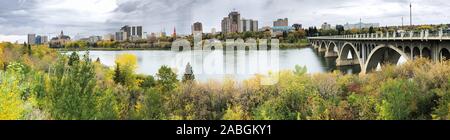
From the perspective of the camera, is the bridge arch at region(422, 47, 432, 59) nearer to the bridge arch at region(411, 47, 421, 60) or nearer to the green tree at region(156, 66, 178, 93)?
the bridge arch at region(411, 47, 421, 60)

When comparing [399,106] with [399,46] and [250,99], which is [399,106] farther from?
[399,46]

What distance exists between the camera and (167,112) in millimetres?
11859

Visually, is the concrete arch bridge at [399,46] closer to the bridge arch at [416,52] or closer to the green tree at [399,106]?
the bridge arch at [416,52]

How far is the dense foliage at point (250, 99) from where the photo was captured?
8.15 m

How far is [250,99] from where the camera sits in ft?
41.1

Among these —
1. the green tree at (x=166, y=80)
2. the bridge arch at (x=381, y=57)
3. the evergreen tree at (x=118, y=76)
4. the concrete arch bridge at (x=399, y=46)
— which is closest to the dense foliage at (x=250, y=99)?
the concrete arch bridge at (x=399, y=46)

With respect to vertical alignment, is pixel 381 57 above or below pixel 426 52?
below

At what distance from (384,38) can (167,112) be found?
1298cm

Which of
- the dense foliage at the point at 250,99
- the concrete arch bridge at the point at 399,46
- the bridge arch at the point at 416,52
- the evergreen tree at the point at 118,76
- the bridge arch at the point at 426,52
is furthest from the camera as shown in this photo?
the evergreen tree at the point at 118,76

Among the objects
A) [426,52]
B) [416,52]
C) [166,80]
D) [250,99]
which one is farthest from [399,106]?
[166,80]

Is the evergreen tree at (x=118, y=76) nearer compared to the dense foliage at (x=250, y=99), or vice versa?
the dense foliage at (x=250, y=99)
